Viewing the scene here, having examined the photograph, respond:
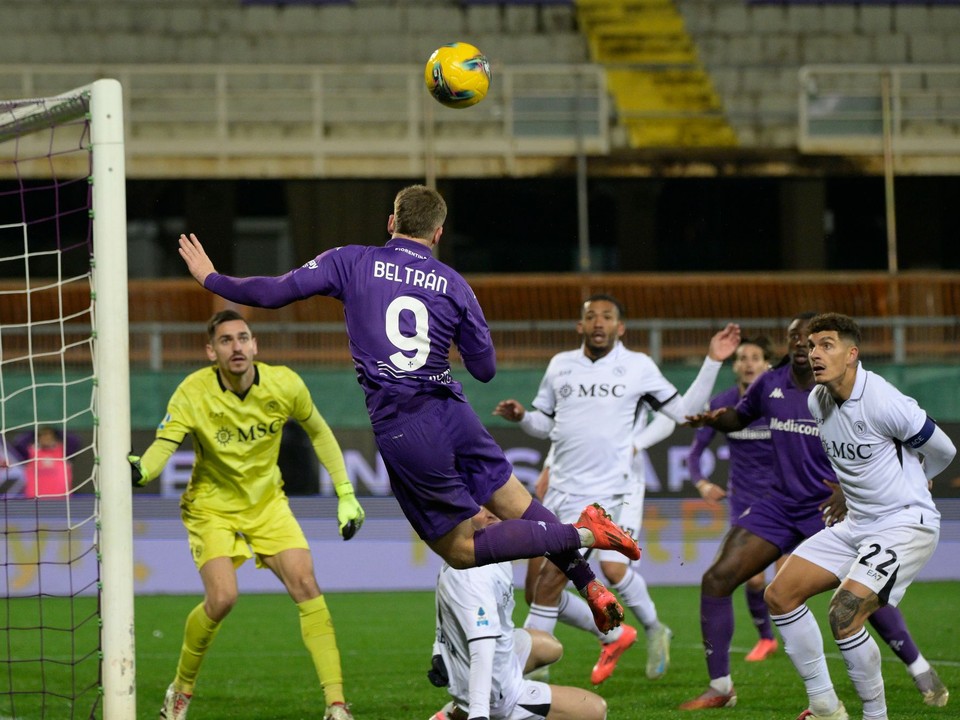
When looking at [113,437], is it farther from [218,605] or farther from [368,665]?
[368,665]

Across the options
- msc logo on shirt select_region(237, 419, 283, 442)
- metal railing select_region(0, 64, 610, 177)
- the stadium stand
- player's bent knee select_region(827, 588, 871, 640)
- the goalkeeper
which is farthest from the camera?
the stadium stand

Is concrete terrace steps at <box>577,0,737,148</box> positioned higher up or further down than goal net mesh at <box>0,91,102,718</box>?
higher up

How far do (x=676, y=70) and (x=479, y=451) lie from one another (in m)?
16.5

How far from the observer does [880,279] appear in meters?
16.5

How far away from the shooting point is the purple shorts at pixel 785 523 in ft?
24.9

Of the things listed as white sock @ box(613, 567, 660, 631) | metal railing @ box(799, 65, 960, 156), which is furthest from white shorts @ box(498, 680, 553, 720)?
metal railing @ box(799, 65, 960, 156)

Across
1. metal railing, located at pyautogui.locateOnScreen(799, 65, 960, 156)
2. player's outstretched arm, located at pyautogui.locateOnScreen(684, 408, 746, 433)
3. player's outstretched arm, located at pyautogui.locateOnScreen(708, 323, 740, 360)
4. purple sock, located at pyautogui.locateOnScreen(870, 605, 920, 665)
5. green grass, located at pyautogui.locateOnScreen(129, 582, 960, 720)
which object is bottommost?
green grass, located at pyautogui.locateOnScreen(129, 582, 960, 720)

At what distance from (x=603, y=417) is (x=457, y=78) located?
10.2 feet

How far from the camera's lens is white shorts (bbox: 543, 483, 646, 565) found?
8.95m

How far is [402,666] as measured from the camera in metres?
9.47

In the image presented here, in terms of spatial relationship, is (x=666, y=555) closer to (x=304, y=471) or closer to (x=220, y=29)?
(x=304, y=471)

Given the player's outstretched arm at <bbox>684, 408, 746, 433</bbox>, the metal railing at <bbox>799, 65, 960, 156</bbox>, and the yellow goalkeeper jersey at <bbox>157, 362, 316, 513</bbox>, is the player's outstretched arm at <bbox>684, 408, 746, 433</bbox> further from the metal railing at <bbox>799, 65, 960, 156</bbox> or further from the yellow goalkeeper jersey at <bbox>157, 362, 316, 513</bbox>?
the metal railing at <bbox>799, 65, 960, 156</bbox>

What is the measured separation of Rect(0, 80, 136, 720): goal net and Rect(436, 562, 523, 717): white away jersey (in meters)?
1.37

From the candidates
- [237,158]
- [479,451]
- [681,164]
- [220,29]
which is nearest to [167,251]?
[237,158]
